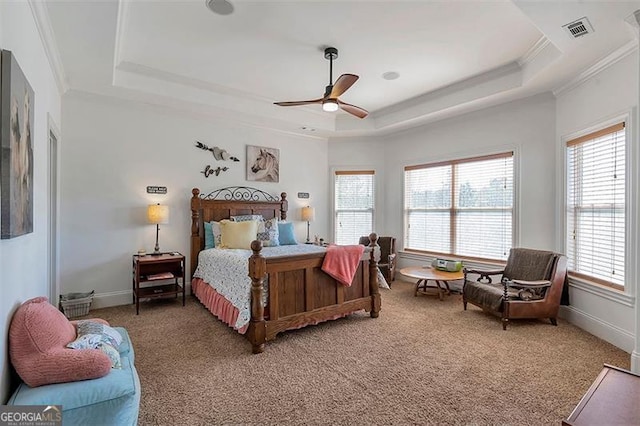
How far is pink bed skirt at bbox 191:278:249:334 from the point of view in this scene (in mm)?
3285

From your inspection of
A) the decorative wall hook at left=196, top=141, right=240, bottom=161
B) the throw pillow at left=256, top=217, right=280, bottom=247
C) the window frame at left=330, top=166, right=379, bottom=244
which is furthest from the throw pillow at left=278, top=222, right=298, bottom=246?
the window frame at left=330, top=166, right=379, bottom=244

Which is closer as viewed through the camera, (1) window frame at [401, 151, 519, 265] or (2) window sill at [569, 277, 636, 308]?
(2) window sill at [569, 277, 636, 308]

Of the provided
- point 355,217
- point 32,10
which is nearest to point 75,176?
point 32,10

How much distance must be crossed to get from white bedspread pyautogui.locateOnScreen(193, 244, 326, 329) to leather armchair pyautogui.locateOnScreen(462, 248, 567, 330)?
2.02 meters

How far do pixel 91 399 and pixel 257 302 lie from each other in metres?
1.51

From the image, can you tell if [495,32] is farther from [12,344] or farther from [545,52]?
[12,344]

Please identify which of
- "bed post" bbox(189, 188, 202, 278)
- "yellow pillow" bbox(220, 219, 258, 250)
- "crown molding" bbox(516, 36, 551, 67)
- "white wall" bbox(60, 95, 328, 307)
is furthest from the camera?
"bed post" bbox(189, 188, 202, 278)

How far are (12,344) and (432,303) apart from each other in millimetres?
4271

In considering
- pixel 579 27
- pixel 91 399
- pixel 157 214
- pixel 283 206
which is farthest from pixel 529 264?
pixel 157 214

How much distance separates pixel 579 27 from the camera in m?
2.60

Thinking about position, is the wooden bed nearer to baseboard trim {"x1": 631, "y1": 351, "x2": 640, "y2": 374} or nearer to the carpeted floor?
the carpeted floor

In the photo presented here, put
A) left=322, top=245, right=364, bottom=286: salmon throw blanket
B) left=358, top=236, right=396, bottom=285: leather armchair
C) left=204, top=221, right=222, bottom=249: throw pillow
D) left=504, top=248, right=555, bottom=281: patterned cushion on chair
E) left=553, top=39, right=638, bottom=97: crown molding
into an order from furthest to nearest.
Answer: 1. left=358, top=236, right=396, bottom=285: leather armchair
2. left=204, top=221, right=222, bottom=249: throw pillow
3. left=504, top=248, right=555, bottom=281: patterned cushion on chair
4. left=322, top=245, right=364, bottom=286: salmon throw blanket
5. left=553, top=39, right=638, bottom=97: crown molding

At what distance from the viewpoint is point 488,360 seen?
8.95ft

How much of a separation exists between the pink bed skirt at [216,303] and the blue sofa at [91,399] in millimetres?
1439
